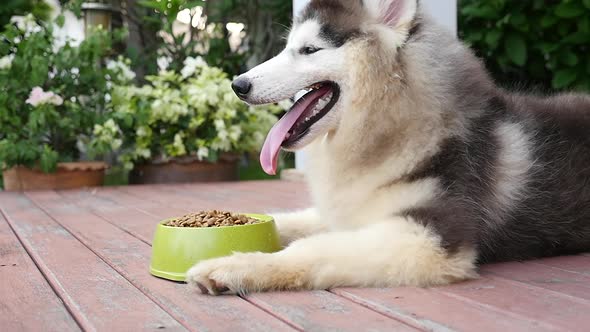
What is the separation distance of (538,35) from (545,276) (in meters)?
3.44

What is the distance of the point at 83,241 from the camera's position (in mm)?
2809

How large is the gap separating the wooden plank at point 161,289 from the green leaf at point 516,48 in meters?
2.89

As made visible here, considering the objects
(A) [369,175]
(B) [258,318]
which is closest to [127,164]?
(A) [369,175]

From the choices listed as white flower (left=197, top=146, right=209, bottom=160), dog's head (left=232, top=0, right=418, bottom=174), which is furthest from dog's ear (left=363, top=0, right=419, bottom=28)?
white flower (left=197, top=146, right=209, bottom=160)

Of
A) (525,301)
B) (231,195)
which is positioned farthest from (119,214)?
(525,301)

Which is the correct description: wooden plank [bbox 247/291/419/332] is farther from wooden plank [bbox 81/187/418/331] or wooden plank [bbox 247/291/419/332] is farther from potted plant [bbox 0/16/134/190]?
potted plant [bbox 0/16/134/190]

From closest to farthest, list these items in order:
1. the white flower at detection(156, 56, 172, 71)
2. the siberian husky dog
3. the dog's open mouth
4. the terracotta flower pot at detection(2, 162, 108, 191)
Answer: the siberian husky dog → the dog's open mouth → the terracotta flower pot at detection(2, 162, 108, 191) → the white flower at detection(156, 56, 172, 71)

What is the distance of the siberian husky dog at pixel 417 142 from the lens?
6.75ft

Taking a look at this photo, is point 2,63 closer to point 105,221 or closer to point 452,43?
point 105,221

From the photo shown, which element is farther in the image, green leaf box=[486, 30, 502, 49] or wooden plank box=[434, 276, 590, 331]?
green leaf box=[486, 30, 502, 49]

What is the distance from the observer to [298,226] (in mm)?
2641

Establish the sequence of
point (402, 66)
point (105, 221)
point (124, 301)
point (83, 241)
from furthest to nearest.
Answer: point (105, 221) → point (83, 241) → point (402, 66) → point (124, 301)

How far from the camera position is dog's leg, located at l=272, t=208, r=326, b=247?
2596mm

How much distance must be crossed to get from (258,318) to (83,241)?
140cm
